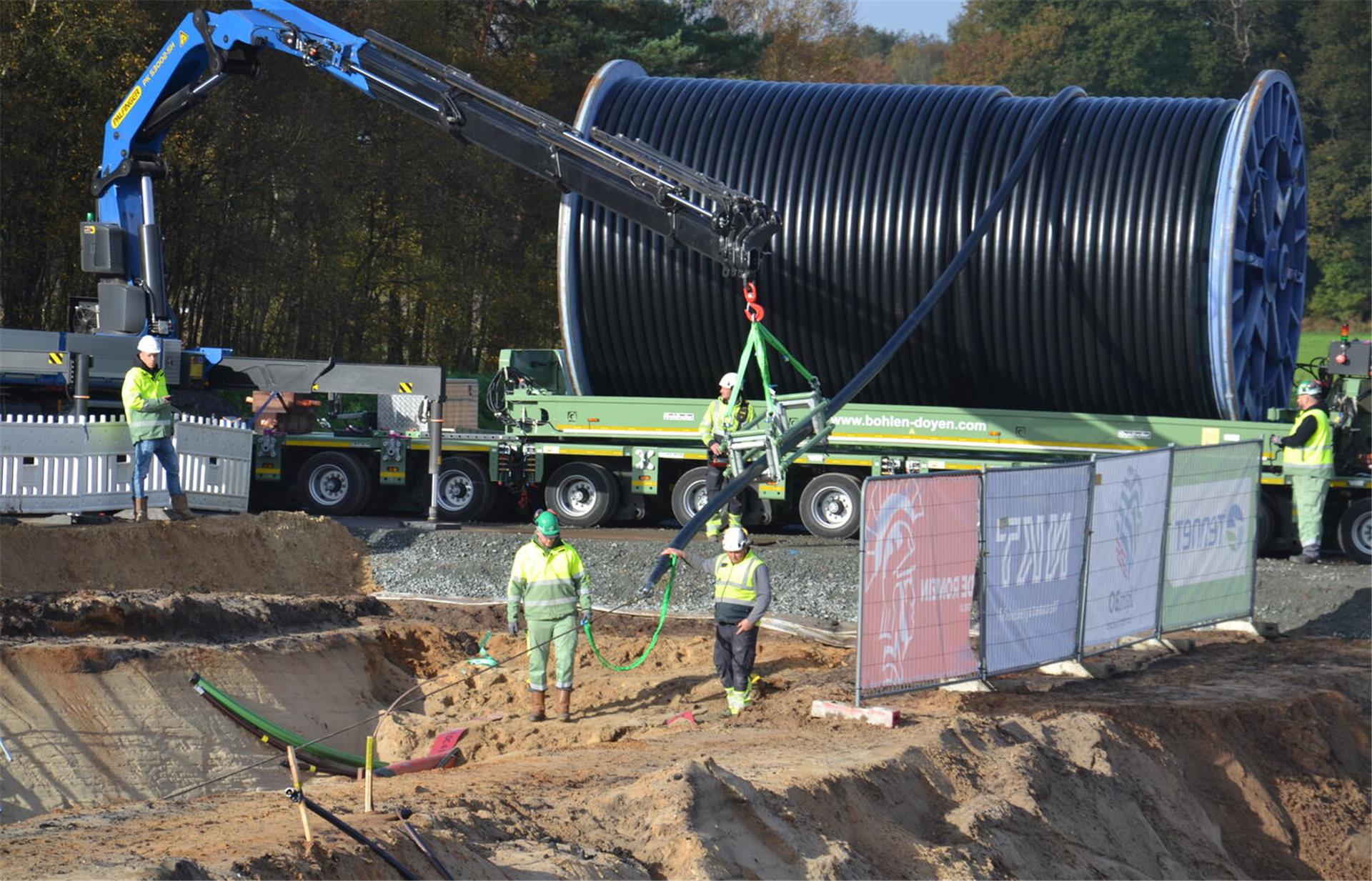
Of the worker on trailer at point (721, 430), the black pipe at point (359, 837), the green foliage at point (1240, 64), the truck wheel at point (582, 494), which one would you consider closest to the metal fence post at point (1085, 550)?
the worker on trailer at point (721, 430)

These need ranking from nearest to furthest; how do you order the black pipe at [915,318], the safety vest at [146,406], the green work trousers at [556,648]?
the green work trousers at [556,648] < the black pipe at [915,318] < the safety vest at [146,406]

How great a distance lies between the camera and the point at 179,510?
645 inches

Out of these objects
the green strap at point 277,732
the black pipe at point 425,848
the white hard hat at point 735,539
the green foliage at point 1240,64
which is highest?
the green foliage at point 1240,64

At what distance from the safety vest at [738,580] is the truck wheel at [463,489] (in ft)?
28.1

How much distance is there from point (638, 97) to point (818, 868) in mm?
13403

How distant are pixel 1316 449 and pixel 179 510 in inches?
464

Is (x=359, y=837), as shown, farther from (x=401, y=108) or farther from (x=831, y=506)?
(x=401, y=108)

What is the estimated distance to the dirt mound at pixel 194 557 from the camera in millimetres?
14898

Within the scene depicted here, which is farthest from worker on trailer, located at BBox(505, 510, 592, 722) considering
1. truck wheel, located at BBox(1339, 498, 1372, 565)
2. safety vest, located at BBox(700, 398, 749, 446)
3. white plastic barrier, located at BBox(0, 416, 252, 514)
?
truck wheel, located at BBox(1339, 498, 1372, 565)

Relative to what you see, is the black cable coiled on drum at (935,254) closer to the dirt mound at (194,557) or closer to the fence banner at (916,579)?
the dirt mound at (194,557)

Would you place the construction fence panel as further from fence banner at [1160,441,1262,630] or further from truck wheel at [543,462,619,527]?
fence banner at [1160,441,1262,630]

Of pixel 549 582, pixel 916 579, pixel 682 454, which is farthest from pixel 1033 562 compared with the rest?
pixel 682 454

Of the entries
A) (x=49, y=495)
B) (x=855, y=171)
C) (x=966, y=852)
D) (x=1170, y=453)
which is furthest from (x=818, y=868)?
(x=855, y=171)

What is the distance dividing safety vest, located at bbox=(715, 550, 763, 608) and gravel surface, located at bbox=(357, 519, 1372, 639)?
3825 mm
